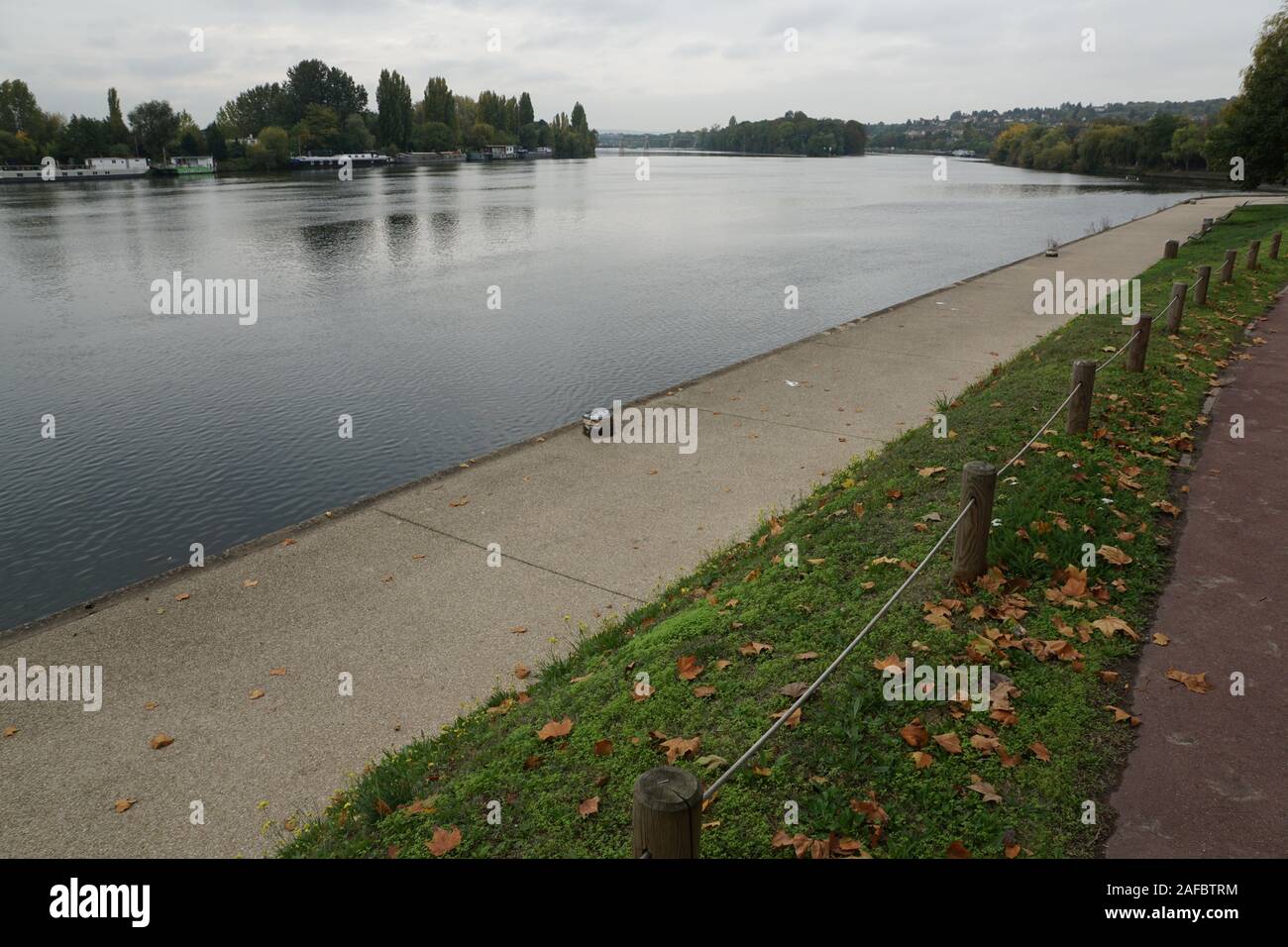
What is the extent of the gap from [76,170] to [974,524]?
15259 centimetres

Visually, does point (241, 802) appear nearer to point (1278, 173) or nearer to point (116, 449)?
point (116, 449)

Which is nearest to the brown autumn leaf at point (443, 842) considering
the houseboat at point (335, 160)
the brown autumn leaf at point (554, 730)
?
the brown autumn leaf at point (554, 730)

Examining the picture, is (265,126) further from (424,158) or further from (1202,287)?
(1202,287)

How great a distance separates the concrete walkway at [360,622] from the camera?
576 cm

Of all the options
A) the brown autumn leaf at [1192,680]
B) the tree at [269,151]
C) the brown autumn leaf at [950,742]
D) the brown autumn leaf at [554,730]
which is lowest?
the brown autumn leaf at [554,730]

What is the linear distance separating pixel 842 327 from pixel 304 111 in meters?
195

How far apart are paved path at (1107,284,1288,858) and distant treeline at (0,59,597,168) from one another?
163 metres

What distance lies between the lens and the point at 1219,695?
5398 mm

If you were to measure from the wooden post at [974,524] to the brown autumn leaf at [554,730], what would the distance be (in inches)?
127

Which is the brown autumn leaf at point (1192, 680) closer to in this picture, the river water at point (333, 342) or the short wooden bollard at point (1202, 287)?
the river water at point (333, 342)

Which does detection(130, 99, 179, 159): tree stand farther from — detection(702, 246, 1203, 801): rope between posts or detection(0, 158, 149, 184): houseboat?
detection(702, 246, 1203, 801): rope between posts

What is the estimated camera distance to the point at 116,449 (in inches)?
582

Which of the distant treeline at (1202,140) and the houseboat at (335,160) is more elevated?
the houseboat at (335,160)
